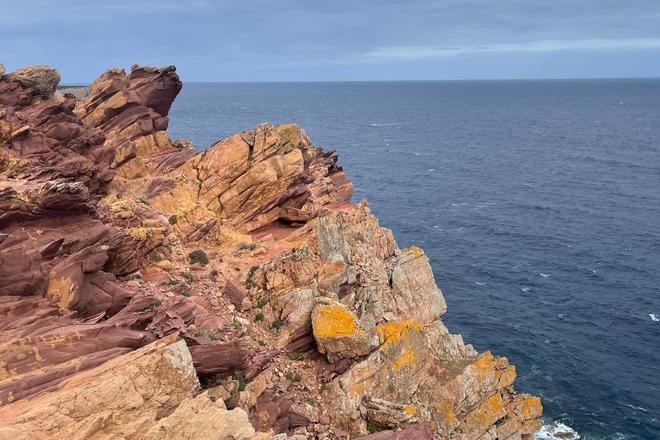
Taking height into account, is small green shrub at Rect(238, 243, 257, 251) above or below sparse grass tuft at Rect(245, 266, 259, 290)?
above

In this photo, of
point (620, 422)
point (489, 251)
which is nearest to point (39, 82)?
point (620, 422)

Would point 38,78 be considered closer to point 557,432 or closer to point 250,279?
point 250,279

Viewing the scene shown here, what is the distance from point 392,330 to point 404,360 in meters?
2.22

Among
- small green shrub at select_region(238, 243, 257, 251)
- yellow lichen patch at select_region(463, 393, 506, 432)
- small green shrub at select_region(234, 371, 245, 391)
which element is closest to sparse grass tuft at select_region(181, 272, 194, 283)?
small green shrub at select_region(238, 243, 257, 251)

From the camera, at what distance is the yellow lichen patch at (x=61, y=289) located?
24.1m

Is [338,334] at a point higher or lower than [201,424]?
lower

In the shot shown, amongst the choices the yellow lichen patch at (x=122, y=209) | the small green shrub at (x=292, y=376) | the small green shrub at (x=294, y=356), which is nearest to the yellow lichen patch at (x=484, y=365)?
the small green shrub at (x=294, y=356)

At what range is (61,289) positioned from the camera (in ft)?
80.1

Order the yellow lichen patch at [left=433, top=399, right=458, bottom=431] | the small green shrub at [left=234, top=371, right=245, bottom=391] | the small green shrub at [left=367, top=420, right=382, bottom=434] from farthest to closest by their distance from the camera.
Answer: the yellow lichen patch at [left=433, top=399, right=458, bottom=431] → the small green shrub at [left=367, top=420, right=382, bottom=434] → the small green shrub at [left=234, top=371, right=245, bottom=391]

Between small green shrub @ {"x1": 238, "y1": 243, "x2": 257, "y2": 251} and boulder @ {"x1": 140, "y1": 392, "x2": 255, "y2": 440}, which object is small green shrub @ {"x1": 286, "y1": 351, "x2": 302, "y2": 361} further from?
boulder @ {"x1": 140, "y1": 392, "x2": 255, "y2": 440}

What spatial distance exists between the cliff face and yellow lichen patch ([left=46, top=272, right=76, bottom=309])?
8 centimetres

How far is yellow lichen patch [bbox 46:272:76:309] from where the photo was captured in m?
24.1

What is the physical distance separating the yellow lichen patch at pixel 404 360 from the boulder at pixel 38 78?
111 feet

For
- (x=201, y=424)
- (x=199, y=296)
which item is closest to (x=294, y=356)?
(x=199, y=296)
